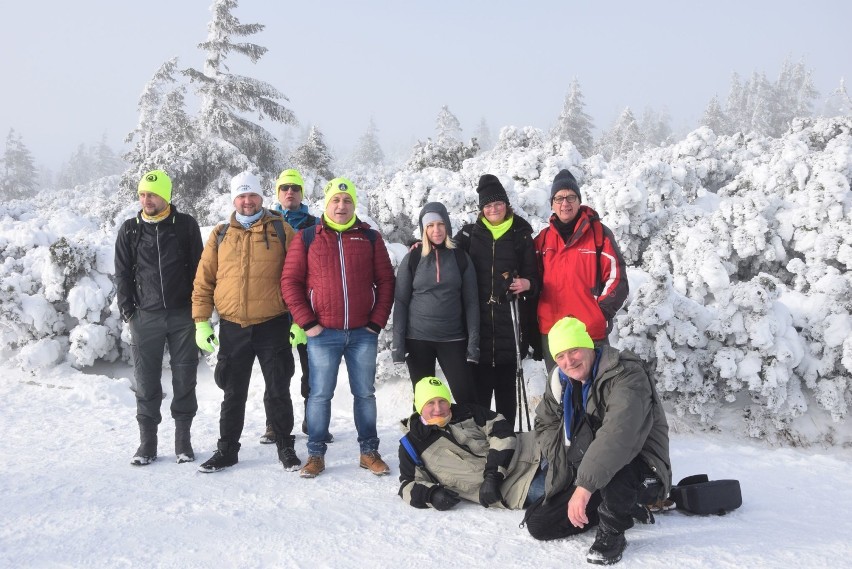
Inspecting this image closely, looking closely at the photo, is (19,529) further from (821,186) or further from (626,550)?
(821,186)

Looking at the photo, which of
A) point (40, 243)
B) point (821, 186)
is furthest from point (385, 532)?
point (821, 186)

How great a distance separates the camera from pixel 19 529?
357cm

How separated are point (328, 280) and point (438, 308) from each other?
0.94 metres

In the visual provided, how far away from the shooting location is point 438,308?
15.3 ft

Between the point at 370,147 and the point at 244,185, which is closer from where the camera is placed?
the point at 244,185

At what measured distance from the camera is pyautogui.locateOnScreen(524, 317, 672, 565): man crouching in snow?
307 cm

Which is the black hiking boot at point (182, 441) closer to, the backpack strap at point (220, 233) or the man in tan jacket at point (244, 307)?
the man in tan jacket at point (244, 307)

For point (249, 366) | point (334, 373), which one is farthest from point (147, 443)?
point (334, 373)

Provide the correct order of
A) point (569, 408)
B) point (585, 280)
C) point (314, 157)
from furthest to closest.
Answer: point (314, 157) < point (585, 280) < point (569, 408)

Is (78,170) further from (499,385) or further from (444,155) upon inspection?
(499,385)

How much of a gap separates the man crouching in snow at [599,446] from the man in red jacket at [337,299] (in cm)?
171

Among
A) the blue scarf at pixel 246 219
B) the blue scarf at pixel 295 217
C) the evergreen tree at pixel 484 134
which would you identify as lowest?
the blue scarf at pixel 246 219

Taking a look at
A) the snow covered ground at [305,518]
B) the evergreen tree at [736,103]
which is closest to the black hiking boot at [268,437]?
the snow covered ground at [305,518]

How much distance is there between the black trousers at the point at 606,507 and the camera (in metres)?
3.16
